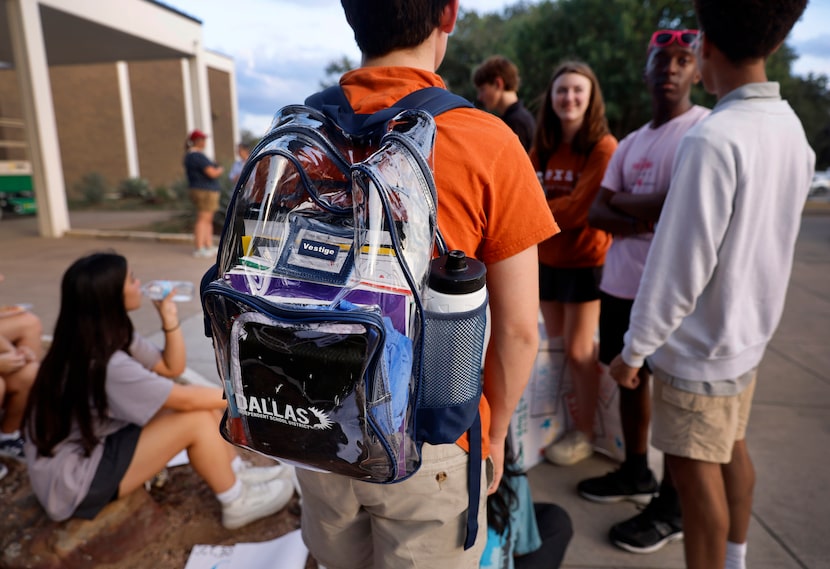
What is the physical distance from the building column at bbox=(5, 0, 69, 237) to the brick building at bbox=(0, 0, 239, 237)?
0.02 metres

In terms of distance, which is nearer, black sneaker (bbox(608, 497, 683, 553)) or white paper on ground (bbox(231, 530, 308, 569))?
white paper on ground (bbox(231, 530, 308, 569))

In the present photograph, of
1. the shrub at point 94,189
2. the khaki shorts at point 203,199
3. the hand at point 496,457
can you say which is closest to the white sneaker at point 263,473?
the hand at point 496,457

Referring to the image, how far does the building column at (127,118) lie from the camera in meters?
22.9

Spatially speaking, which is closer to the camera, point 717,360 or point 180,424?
point 717,360

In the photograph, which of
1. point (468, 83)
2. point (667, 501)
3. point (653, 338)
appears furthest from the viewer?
point (468, 83)

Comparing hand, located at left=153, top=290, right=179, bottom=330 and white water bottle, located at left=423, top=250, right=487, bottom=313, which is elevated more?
white water bottle, located at left=423, top=250, right=487, bottom=313

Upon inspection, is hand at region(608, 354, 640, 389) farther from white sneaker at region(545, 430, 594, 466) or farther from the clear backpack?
white sneaker at region(545, 430, 594, 466)

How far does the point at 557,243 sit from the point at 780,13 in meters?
1.43

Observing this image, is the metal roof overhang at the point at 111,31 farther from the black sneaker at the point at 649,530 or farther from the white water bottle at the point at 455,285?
the black sneaker at the point at 649,530

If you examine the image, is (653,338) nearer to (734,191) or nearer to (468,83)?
(734,191)

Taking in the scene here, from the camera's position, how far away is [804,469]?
9.48ft

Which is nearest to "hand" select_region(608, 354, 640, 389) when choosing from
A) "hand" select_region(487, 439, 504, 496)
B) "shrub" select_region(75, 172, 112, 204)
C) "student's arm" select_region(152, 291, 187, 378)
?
"hand" select_region(487, 439, 504, 496)

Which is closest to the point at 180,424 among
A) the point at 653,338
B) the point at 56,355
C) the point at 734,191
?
the point at 56,355

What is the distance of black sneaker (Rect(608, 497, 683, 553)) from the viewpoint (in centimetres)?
230
